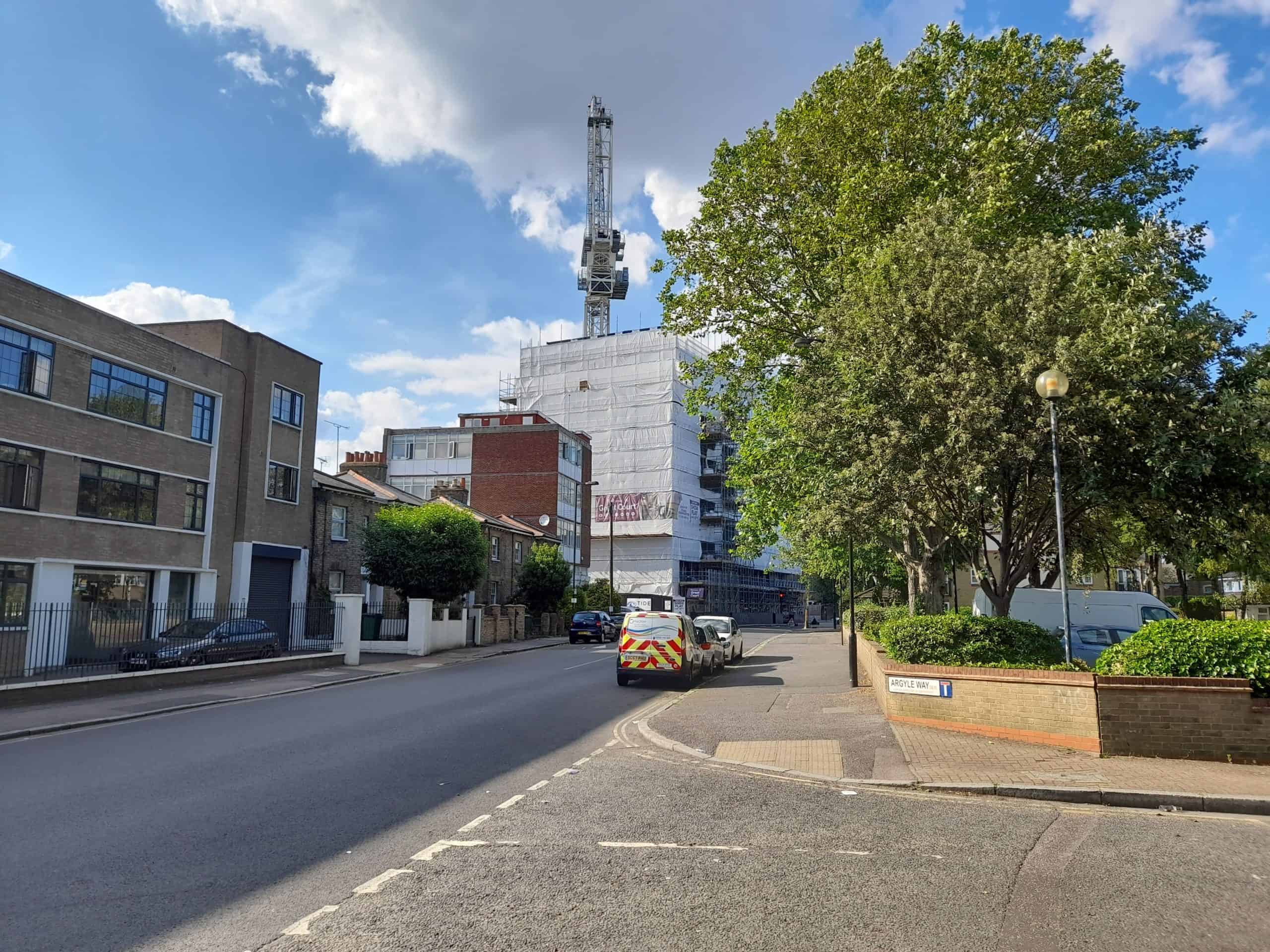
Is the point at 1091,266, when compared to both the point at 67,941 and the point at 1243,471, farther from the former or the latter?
the point at 67,941

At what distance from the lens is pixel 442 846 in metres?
6.84

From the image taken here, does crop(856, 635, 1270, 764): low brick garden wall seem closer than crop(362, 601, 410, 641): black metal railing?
Yes

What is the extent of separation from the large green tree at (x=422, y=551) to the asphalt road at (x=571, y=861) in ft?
74.7

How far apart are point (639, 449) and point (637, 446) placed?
33 centimetres

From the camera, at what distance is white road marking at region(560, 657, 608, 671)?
1032 inches

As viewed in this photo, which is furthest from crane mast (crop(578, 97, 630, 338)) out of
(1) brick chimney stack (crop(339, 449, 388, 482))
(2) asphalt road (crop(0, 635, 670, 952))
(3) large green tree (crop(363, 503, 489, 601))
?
(2) asphalt road (crop(0, 635, 670, 952))

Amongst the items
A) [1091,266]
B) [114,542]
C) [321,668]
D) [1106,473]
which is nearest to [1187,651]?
[1106,473]

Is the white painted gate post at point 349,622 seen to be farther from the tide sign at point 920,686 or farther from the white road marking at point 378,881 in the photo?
the white road marking at point 378,881

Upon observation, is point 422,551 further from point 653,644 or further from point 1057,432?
point 1057,432

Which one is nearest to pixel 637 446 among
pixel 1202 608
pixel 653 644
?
pixel 1202 608

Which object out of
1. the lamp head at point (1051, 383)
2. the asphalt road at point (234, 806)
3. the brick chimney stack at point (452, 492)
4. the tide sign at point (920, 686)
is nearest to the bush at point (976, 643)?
the tide sign at point (920, 686)

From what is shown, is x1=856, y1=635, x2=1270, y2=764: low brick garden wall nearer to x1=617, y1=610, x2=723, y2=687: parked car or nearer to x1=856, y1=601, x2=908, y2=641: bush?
x1=617, y1=610, x2=723, y2=687: parked car

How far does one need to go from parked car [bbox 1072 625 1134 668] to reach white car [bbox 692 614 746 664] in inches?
426

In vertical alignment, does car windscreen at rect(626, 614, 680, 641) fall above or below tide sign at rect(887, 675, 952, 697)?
above
